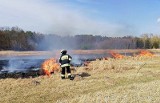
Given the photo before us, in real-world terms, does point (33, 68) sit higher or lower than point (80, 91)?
lower

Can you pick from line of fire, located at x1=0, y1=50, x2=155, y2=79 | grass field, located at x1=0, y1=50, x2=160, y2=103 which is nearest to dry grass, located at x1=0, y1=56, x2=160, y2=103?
grass field, located at x1=0, y1=50, x2=160, y2=103

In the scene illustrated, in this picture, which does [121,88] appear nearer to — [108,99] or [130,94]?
[130,94]

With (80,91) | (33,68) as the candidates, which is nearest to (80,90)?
(80,91)

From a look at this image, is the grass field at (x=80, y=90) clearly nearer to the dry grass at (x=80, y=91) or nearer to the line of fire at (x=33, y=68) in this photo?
the dry grass at (x=80, y=91)

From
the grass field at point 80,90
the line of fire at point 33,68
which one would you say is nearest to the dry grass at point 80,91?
Answer: the grass field at point 80,90

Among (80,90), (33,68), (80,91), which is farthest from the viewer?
(33,68)

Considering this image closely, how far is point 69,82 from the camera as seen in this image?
20281 millimetres

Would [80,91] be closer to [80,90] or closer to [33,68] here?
[80,90]

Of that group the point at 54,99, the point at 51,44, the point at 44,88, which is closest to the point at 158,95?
the point at 54,99

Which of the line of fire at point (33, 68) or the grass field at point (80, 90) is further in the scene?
the line of fire at point (33, 68)

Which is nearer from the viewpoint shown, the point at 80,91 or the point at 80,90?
the point at 80,91

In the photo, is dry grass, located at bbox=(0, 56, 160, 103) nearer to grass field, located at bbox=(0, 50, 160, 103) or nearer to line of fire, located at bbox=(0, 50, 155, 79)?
grass field, located at bbox=(0, 50, 160, 103)

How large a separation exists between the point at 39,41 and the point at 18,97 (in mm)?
120445

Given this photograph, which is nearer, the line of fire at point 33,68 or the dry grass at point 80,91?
the dry grass at point 80,91
